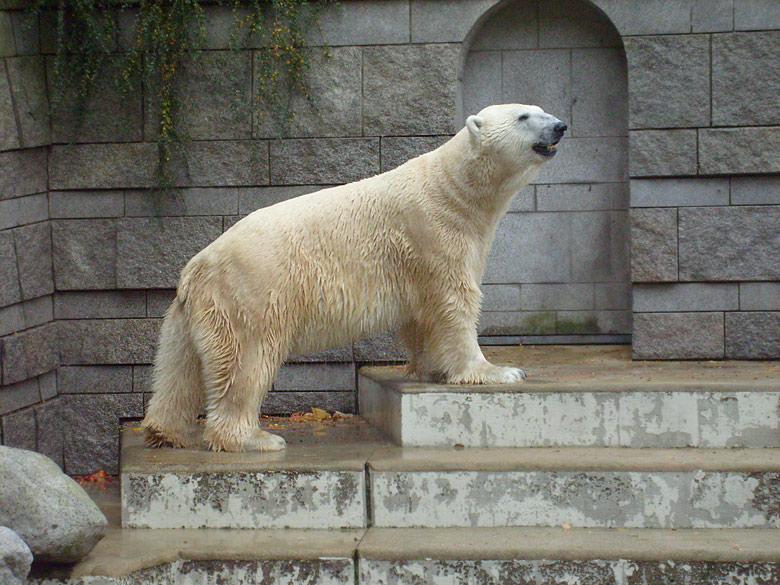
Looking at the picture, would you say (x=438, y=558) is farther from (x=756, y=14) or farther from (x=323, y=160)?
(x=756, y=14)

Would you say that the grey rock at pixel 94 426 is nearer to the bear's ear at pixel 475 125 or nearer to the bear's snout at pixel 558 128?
the bear's ear at pixel 475 125

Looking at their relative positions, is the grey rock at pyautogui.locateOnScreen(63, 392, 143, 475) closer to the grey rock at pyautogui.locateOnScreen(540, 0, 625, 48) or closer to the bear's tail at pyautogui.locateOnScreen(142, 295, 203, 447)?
the bear's tail at pyautogui.locateOnScreen(142, 295, 203, 447)

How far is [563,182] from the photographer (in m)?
7.20

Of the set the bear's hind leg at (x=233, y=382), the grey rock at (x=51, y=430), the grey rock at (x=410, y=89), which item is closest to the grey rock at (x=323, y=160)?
the grey rock at (x=410, y=89)

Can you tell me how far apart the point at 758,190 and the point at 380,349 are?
2.60 meters

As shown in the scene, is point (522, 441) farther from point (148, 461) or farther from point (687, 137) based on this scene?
point (687, 137)

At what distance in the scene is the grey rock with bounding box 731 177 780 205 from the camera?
6.48 meters

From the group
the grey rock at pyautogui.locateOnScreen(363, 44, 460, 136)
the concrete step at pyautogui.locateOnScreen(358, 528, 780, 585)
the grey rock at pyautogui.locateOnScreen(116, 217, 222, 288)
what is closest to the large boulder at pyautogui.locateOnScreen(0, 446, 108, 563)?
the concrete step at pyautogui.locateOnScreen(358, 528, 780, 585)

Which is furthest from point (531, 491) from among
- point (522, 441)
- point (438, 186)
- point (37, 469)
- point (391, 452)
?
point (37, 469)

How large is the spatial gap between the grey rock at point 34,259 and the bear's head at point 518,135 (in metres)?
2.97

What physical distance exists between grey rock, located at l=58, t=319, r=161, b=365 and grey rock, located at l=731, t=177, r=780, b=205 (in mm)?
3854

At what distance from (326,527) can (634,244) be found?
2.92m

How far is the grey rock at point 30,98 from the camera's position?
20.6ft

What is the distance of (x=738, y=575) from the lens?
14.2 feet
